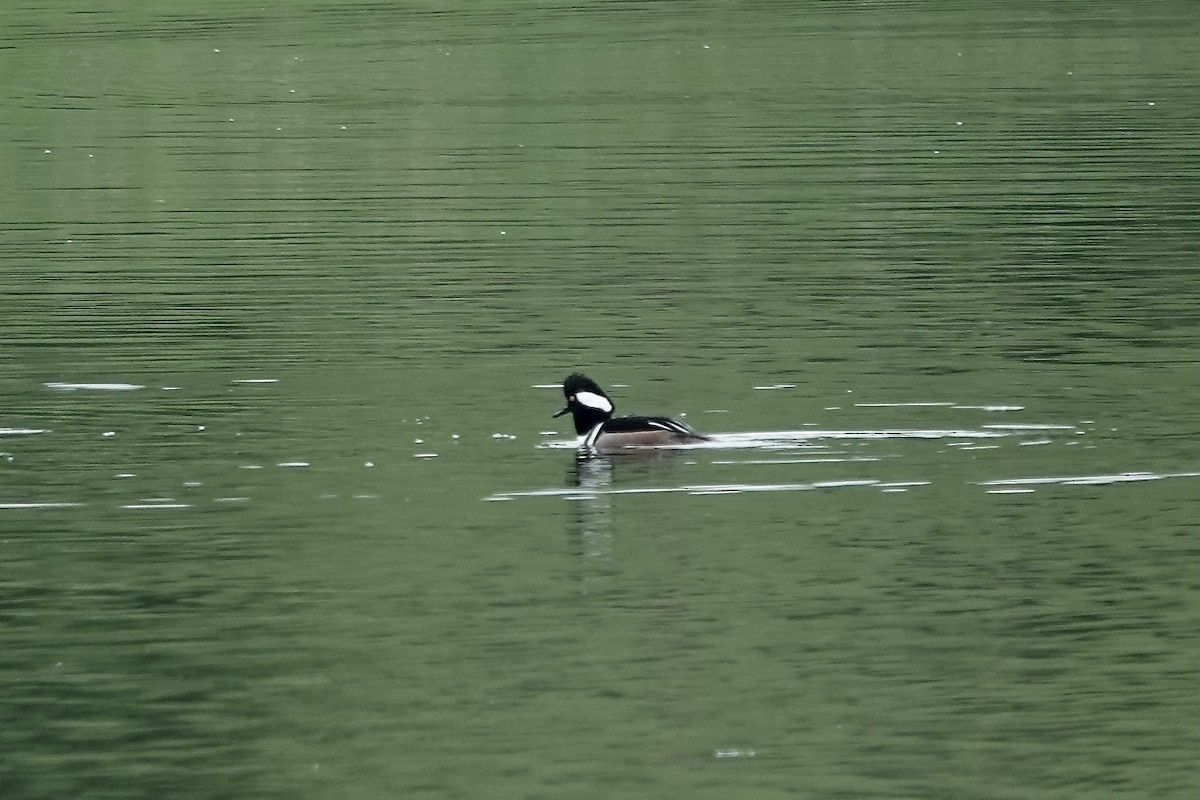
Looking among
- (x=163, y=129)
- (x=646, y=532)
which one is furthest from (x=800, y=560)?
(x=163, y=129)

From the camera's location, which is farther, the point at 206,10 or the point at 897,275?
the point at 206,10

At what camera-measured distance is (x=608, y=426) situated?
20.7 meters

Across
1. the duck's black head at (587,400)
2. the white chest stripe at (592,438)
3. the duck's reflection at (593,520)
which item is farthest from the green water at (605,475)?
the duck's black head at (587,400)

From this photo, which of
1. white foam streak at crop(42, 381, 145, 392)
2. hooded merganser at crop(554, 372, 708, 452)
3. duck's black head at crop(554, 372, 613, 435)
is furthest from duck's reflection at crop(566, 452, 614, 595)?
white foam streak at crop(42, 381, 145, 392)

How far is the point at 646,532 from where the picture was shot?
713 inches

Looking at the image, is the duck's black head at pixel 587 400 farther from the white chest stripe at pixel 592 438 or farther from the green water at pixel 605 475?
the green water at pixel 605 475

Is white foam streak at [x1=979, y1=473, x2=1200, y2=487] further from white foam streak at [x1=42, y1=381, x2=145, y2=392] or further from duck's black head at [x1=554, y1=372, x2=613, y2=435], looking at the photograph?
white foam streak at [x1=42, y1=381, x2=145, y2=392]

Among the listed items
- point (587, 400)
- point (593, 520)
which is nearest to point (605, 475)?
point (587, 400)

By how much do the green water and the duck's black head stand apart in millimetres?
346

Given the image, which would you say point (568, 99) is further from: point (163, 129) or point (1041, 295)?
point (1041, 295)

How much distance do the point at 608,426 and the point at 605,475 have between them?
0.67 metres

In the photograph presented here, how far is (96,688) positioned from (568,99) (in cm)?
4119

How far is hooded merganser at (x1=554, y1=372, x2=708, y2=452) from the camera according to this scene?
20547mm

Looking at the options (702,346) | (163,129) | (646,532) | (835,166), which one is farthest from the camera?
(163,129)
